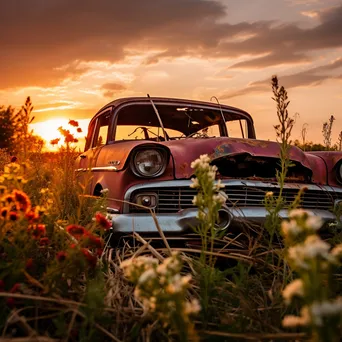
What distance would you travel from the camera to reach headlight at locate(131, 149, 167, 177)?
10.3 feet

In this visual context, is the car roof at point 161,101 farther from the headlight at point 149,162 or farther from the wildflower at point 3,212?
the wildflower at point 3,212

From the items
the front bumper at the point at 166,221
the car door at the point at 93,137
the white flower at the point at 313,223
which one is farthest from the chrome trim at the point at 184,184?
the white flower at the point at 313,223

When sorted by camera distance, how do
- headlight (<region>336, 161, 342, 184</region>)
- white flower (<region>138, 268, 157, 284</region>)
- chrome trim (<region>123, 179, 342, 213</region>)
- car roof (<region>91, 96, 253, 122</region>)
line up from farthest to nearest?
car roof (<region>91, 96, 253, 122</region>), headlight (<region>336, 161, 342, 184</region>), chrome trim (<region>123, 179, 342, 213</region>), white flower (<region>138, 268, 157, 284</region>)

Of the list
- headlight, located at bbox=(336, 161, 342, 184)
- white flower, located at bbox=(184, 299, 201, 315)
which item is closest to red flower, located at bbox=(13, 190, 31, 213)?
white flower, located at bbox=(184, 299, 201, 315)

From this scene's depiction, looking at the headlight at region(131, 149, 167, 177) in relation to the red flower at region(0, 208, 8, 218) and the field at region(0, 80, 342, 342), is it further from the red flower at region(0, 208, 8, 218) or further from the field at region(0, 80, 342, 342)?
the red flower at region(0, 208, 8, 218)

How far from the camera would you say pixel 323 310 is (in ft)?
2.63

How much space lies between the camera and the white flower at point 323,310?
80cm

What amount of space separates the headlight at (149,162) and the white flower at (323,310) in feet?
7.75

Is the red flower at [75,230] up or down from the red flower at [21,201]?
down

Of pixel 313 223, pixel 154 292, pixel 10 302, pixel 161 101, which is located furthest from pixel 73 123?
pixel 313 223

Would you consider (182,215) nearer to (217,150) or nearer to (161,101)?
(217,150)

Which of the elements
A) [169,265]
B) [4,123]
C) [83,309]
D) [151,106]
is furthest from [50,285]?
[4,123]

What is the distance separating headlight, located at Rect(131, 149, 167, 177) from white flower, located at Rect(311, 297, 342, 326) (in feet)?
7.75

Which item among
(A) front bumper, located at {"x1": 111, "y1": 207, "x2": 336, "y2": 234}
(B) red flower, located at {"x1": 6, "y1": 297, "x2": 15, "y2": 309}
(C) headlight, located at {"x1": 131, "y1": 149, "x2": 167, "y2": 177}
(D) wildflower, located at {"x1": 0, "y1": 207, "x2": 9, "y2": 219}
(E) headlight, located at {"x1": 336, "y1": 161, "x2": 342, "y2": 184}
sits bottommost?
(B) red flower, located at {"x1": 6, "y1": 297, "x2": 15, "y2": 309}
